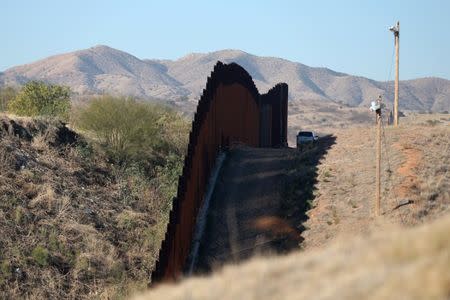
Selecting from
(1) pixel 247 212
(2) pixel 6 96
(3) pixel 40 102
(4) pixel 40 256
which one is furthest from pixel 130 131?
(4) pixel 40 256

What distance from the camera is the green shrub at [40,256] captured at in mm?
26469

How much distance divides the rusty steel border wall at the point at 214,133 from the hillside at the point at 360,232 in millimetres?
2929

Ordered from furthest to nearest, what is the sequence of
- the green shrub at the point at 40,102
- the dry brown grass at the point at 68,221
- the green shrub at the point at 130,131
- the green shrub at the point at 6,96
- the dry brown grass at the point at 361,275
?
the green shrub at the point at 6,96, the green shrub at the point at 40,102, the green shrub at the point at 130,131, the dry brown grass at the point at 68,221, the dry brown grass at the point at 361,275

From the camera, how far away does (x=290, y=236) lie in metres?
27.1

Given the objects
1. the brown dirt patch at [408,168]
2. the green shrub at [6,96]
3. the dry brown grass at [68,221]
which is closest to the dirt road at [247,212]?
the dry brown grass at [68,221]

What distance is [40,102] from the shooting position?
47.2 m

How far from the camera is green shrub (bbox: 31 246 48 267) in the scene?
26469mm

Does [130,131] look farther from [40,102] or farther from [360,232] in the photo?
[360,232]

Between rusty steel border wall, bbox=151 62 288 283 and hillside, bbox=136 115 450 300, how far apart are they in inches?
115

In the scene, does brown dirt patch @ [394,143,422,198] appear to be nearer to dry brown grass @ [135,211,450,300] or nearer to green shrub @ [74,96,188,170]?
green shrub @ [74,96,188,170]

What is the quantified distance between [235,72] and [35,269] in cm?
1832

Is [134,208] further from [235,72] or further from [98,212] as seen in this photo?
[235,72]

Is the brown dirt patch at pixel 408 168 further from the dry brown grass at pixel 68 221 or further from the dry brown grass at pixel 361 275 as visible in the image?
the dry brown grass at pixel 361 275

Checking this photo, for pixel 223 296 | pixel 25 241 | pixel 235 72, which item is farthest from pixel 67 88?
pixel 223 296
